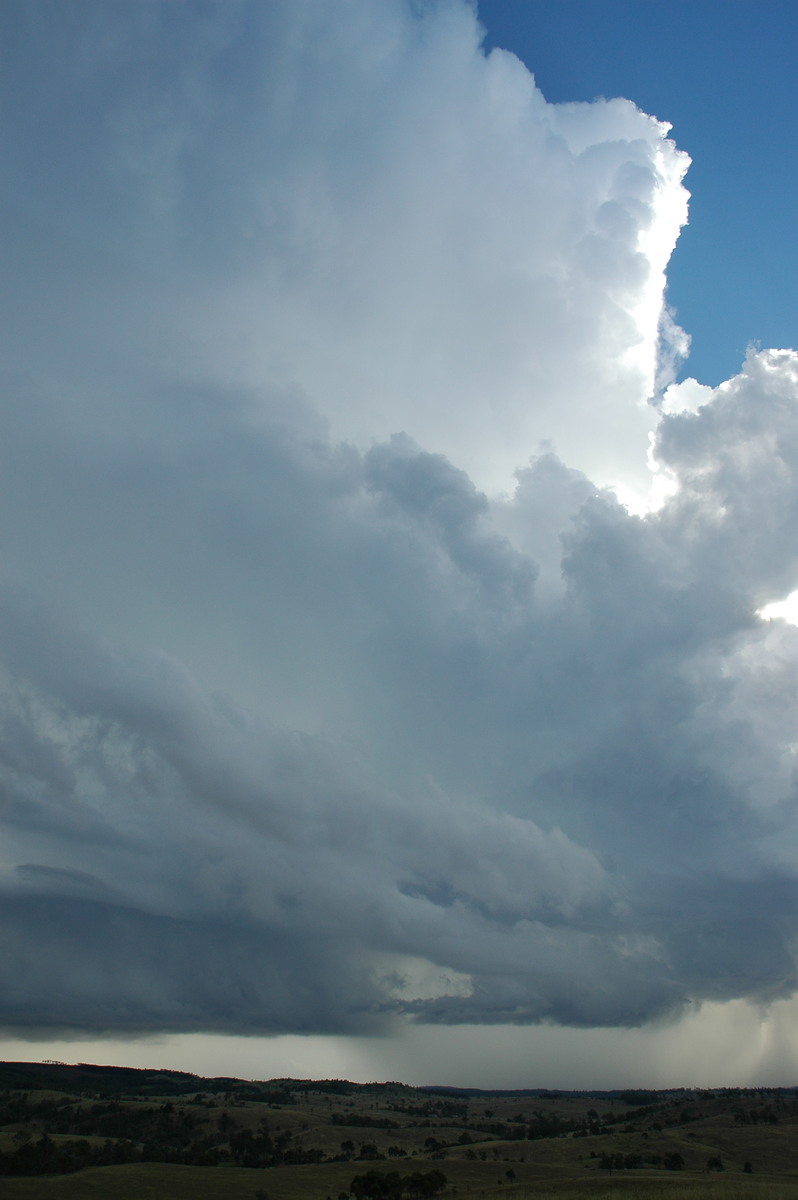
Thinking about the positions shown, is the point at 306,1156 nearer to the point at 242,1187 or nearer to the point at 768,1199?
the point at 242,1187

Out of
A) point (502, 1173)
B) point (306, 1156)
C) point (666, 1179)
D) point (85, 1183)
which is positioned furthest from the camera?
point (306, 1156)

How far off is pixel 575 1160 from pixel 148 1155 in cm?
8975

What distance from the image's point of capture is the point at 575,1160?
6540 inches

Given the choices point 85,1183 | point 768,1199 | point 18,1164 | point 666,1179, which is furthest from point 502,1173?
→ point 18,1164

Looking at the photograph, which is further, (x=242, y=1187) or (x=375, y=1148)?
(x=375, y=1148)

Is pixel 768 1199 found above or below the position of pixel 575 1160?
above

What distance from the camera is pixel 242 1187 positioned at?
451 ft

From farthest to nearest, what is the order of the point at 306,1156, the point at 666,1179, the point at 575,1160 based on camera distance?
the point at 306,1156 → the point at 575,1160 → the point at 666,1179

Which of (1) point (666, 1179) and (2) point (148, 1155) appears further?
(2) point (148, 1155)

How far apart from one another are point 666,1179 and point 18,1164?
4512 inches

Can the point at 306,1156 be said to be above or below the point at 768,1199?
below

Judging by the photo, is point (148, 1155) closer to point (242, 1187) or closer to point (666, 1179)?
point (242, 1187)

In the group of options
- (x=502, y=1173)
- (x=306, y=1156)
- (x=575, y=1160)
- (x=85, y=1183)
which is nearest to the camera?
(x=85, y=1183)

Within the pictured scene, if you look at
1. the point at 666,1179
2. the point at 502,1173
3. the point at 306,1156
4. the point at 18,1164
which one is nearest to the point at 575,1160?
the point at 502,1173
